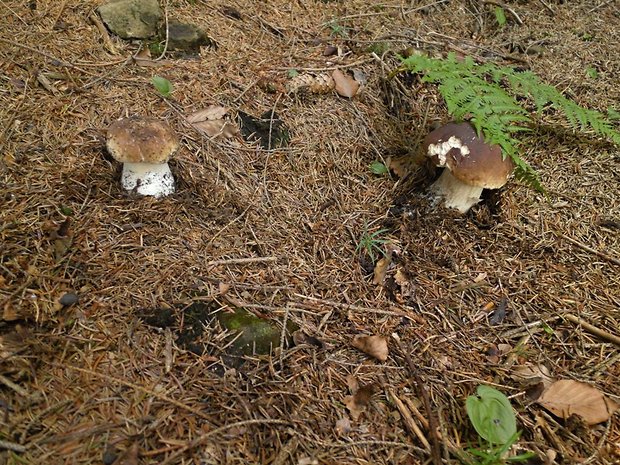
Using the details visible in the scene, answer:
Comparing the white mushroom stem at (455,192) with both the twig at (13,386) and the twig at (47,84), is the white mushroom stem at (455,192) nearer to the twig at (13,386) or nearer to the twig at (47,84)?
the twig at (13,386)

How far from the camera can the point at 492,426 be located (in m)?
1.80

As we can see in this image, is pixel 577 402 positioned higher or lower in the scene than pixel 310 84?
lower

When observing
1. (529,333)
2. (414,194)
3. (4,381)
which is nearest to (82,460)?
(4,381)

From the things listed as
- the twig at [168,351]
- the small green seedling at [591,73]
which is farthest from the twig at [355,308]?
the small green seedling at [591,73]

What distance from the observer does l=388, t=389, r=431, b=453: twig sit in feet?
5.93

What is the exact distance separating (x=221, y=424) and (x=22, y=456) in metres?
0.70

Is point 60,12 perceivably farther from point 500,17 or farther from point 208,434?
point 500,17

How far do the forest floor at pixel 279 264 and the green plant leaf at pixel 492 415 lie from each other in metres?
0.11

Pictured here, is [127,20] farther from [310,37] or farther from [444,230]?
[444,230]

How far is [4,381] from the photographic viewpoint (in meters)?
1.62

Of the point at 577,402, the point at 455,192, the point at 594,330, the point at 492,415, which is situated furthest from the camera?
the point at 455,192

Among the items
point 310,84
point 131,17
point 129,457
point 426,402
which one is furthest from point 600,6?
point 129,457

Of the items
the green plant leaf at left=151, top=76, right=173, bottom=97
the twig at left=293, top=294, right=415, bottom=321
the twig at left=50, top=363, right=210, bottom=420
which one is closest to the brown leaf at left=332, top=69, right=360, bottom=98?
the green plant leaf at left=151, top=76, right=173, bottom=97

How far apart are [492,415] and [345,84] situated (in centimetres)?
258
